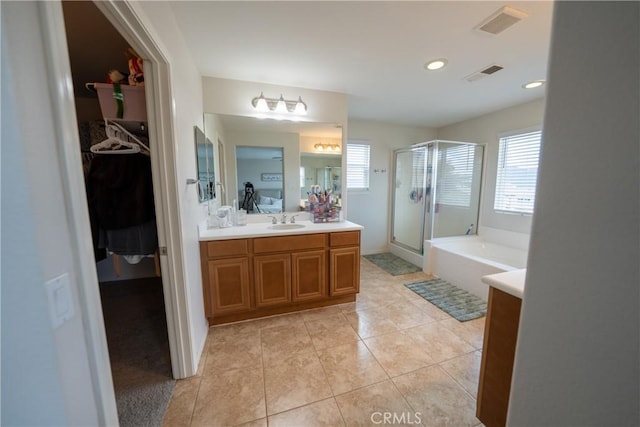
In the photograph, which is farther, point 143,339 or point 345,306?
point 345,306

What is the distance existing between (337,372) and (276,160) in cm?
215

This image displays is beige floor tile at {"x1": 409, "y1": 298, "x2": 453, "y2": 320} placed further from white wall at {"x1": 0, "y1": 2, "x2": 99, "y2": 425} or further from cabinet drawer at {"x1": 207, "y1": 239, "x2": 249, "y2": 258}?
white wall at {"x1": 0, "y1": 2, "x2": 99, "y2": 425}

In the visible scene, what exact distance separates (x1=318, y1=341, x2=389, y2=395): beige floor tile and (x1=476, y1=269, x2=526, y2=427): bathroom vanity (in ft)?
1.96

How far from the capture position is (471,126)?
3729 mm

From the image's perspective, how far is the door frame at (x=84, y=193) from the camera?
0.59 meters

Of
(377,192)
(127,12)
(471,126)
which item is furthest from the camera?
(377,192)

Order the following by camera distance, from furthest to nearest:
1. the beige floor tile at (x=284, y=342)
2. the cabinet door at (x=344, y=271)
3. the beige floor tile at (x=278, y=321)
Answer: the cabinet door at (x=344, y=271), the beige floor tile at (x=278, y=321), the beige floor tile at (x=284, y=342)

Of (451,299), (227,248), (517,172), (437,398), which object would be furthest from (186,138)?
(517,172)

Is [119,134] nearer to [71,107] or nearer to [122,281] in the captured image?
[71,107]

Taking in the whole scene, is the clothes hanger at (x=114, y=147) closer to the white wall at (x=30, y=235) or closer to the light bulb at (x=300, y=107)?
the white wall at (x=30, y=235)

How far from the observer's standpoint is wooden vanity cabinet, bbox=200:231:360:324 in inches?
80.9

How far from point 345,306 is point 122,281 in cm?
290

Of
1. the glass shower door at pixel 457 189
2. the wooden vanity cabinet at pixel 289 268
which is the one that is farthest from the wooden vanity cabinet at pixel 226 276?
the glass shower door at pixel 457 189

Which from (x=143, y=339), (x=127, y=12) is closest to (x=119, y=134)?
(x=127, y=12)
